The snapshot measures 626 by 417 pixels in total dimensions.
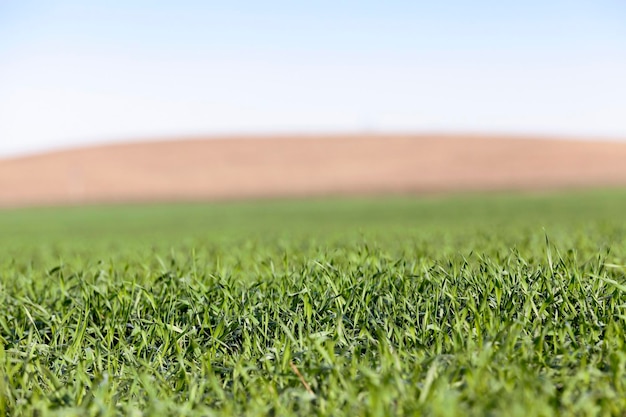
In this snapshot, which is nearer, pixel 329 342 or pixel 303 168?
pixel 329 342

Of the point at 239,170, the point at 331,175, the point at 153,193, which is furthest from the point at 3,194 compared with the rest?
the point at 331,175

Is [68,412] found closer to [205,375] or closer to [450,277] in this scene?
[205,375]

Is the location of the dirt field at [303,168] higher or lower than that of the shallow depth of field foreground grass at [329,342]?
lower

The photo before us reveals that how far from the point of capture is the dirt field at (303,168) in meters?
59.6

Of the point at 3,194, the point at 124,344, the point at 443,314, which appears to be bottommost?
the point at 3,194

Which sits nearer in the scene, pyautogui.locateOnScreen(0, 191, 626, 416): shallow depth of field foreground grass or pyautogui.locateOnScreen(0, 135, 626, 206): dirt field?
pyautogui.locateOnScreen(0, 191, 626, 416): shallow depth of field foreground grass

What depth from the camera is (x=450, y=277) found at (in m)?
4.32

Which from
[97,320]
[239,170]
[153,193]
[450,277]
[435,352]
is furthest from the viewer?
[239,170]

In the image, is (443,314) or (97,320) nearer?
(443,314)

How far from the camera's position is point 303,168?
233 ft

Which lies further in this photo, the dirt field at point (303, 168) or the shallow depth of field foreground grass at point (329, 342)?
the dirt field at point (303, 168)

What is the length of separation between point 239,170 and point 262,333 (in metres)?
67.4

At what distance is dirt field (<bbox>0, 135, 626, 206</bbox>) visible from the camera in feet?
196

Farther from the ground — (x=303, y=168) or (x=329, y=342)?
(x=329, y=342)
